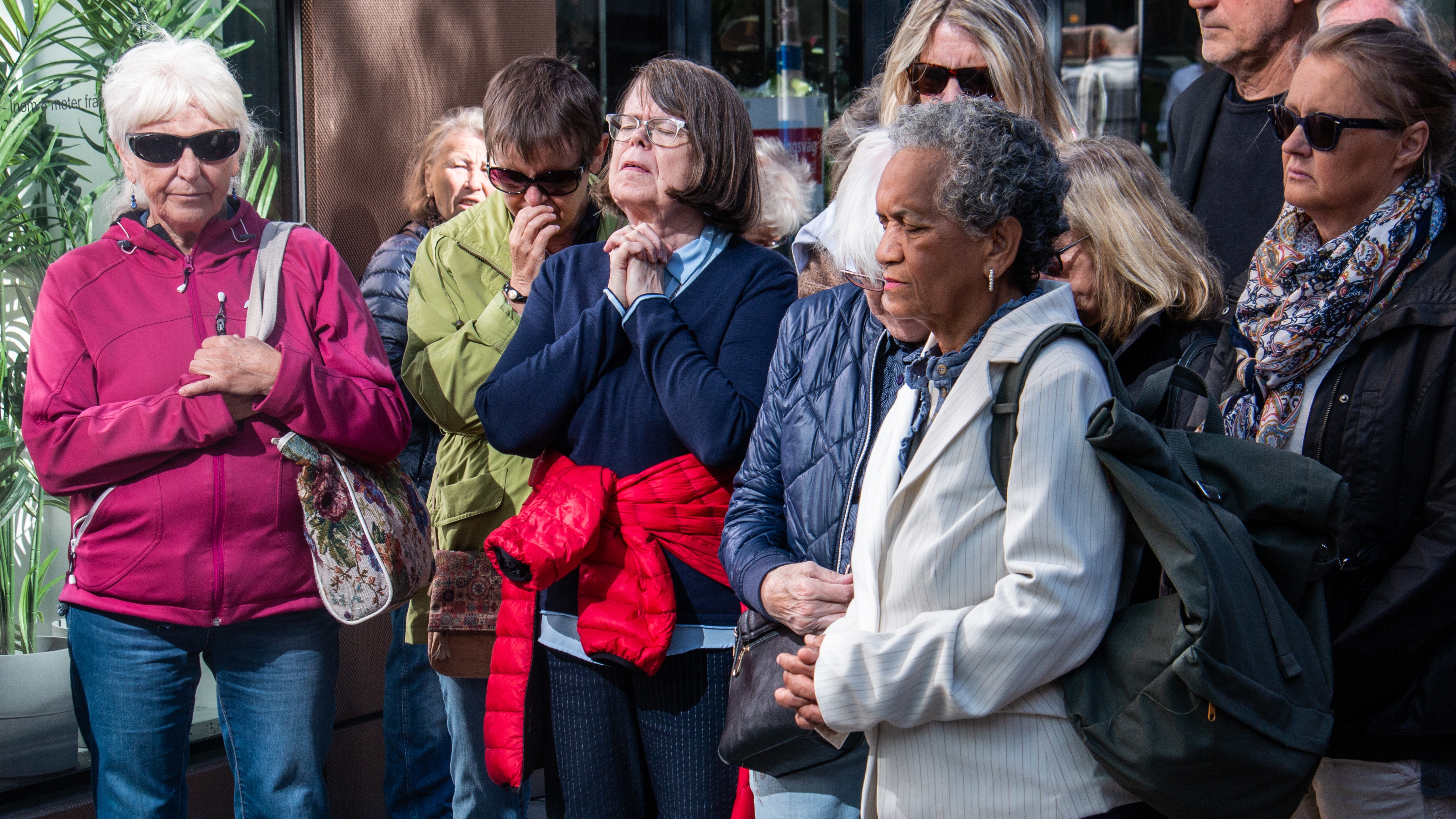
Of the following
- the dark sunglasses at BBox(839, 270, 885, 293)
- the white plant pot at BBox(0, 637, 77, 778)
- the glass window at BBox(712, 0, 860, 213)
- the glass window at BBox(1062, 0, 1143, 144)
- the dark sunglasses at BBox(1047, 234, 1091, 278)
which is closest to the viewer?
the dark sunglasses at BBox(839, 270, 885, 293)

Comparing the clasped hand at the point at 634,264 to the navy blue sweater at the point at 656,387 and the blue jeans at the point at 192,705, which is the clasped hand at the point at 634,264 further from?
the blue jeans at the point at 192,705

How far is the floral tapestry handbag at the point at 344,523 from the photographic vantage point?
2.80 m

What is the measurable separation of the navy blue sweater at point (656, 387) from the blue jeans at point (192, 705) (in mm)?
705

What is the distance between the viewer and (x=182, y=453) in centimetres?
278

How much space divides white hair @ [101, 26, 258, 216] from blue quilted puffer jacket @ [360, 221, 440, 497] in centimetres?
79

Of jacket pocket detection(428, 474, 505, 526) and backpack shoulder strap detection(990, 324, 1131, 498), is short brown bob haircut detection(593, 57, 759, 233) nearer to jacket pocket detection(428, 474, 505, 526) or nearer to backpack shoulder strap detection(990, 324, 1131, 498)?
jacket pocket detection(428, 474, 505, 526)

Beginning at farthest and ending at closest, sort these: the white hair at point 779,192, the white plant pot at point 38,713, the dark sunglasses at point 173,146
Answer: the white hair at point 779,192 < the white plant pot at point 38,713 < the dark sunglasses at point 173,146

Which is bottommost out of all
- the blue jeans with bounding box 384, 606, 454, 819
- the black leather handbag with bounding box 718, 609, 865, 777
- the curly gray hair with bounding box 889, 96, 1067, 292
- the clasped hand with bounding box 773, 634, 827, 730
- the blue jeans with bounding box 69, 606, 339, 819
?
the blue jeans with bounding box 384, 606, 454, 819

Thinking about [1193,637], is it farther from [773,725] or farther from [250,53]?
[250,53]

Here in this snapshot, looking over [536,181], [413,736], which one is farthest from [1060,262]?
[413,736]

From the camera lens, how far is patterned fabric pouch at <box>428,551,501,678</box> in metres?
3.12

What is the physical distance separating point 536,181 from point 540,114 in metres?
0.17

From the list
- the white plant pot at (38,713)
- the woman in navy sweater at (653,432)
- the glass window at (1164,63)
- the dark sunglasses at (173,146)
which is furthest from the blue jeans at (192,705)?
the glass window at (1164,63)

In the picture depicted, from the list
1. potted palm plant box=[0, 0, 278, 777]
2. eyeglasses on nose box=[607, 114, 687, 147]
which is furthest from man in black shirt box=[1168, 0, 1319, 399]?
potted palm plant box=[0, 0, 278, 777]
